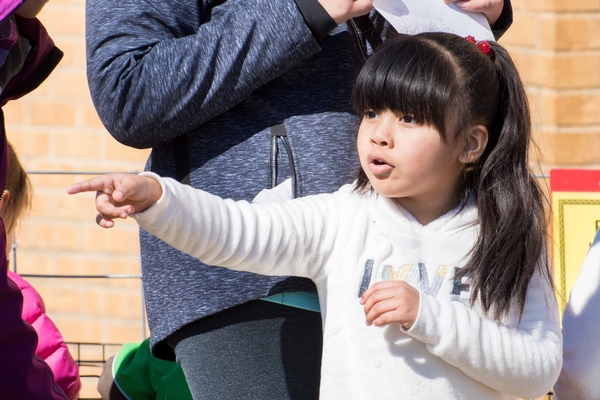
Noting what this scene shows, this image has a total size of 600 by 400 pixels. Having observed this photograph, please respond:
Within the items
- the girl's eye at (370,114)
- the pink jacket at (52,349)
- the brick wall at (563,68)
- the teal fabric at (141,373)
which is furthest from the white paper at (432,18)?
the brick wall at (563,68)

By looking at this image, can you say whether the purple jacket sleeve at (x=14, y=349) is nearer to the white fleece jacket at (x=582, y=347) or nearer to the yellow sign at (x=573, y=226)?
the white fleece jacket at (x=582, y=347)

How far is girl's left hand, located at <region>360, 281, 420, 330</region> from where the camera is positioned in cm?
109

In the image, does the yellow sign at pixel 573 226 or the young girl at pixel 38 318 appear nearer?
the yellow sign at pixel 573 226

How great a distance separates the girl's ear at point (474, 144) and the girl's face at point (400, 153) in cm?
3

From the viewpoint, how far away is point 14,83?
142 cm

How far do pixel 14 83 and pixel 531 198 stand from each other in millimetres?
841

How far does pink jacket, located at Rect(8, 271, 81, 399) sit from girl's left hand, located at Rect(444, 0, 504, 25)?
1.27 m

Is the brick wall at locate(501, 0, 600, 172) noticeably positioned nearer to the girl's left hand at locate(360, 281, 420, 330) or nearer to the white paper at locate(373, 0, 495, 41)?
the white paper at locate(373, 0, 495, 41)

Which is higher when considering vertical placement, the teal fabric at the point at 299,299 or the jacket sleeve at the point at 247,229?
the jacket sleeve at the point at 247,229

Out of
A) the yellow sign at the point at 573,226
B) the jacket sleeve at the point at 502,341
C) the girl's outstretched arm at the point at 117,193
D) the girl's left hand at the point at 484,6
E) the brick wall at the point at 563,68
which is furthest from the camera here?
the brick wall at the point at 563,68

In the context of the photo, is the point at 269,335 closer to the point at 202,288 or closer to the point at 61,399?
the point at 202,288

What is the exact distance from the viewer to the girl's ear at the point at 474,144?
4.10 ft

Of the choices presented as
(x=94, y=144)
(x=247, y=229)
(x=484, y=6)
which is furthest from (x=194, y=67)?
(x=94, y=144)

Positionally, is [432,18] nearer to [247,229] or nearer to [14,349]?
[247,229]
